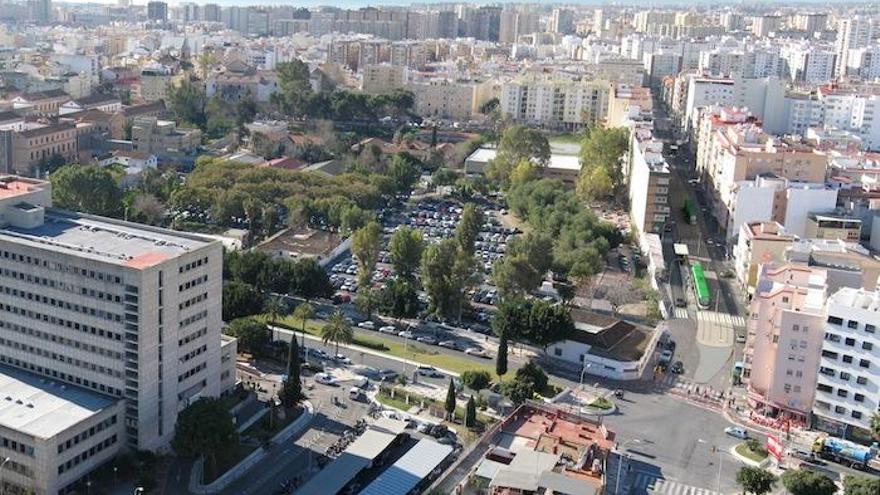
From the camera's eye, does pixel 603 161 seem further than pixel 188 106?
No

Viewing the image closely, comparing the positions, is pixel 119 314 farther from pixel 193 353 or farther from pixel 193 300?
pixel 193 353

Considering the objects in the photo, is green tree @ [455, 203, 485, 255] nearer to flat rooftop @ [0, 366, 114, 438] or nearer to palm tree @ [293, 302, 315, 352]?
palm tree @ [293, 302, 315, 352]

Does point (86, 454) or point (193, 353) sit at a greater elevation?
point (193, 353)

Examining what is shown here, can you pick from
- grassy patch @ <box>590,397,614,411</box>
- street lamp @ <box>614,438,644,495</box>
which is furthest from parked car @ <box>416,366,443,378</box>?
street lamp @ <box>614,438,644,495</box>

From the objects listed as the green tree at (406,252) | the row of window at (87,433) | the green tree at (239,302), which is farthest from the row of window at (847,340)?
the row of window at (87,433)

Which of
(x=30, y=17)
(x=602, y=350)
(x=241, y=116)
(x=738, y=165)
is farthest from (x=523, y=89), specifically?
(x=30, y=17)

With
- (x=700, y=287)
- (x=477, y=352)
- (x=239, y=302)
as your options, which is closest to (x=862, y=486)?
(x=477, y=352)
